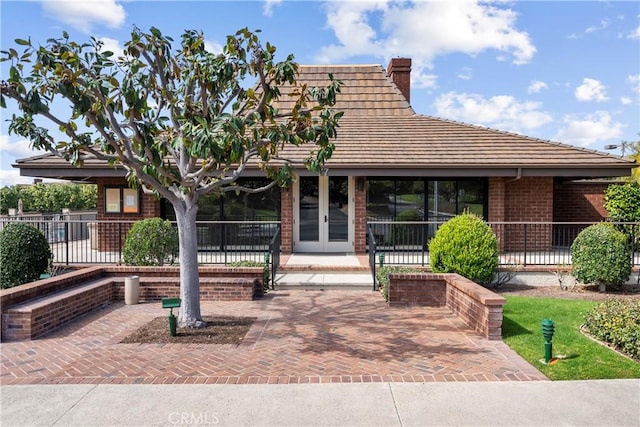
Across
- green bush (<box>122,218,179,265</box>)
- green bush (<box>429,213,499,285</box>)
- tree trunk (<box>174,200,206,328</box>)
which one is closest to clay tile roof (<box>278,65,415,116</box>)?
green bush (<box>122,218,179,265</box>)

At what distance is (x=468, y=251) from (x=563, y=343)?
10.5ft

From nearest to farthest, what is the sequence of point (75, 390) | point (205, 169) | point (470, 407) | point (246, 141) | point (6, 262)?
point (470, 407)
point (75, 390)
point (246, 141)
point (205, 169)
point (6, 262)

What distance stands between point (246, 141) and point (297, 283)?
5.09 metres

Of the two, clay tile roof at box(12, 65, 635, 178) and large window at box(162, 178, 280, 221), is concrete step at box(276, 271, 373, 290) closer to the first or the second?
clay tile roof at box(12, 65, 635, 178)

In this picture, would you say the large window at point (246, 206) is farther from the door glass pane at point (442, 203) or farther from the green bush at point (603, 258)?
the green bush at point (603, 258)

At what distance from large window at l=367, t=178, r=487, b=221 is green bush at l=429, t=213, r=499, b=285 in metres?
4.46

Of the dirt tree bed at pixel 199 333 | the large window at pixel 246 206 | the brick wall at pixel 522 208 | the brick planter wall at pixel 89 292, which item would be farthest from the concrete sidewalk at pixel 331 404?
the large window at pixel 246 206

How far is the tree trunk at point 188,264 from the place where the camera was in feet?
21.7

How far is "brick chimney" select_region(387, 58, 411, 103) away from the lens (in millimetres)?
17438

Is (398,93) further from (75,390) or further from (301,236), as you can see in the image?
(75,390)

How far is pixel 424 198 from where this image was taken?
1370cm

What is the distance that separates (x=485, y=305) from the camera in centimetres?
624

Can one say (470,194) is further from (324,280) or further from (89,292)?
(89,292)

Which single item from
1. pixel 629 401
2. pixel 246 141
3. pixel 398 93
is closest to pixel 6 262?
pixel 246 141
